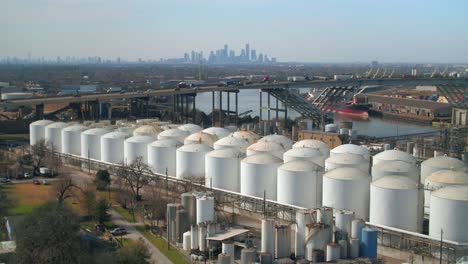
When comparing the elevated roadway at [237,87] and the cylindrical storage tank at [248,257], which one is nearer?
the cylindrical storage tank at [248,257]

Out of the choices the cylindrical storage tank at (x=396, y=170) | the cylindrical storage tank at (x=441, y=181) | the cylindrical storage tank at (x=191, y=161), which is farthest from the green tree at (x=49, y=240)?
the cylindrical storage tank at (x=441, y=181)

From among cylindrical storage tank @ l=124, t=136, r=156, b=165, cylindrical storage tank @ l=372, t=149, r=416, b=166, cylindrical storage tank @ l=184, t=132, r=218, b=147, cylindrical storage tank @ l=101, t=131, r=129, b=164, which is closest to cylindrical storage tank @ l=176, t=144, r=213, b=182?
cylindrical storage tank @ l=184, t=132, r=218, b=147

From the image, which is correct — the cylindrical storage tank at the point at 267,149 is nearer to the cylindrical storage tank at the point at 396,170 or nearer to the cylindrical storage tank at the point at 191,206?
the cylindrical storage tank at the point at 396,170

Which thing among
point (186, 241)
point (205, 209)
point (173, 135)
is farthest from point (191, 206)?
point (173, 135)

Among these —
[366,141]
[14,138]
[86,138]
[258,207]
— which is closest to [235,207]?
[258,207]

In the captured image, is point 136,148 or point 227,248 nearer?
point 227,248

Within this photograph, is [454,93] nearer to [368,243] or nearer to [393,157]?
[393,157]
